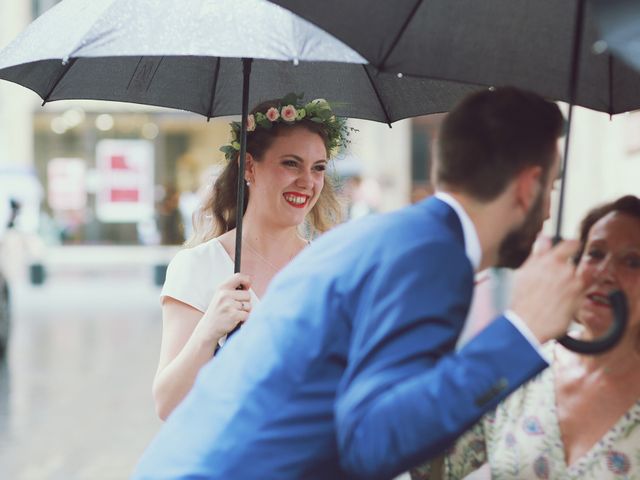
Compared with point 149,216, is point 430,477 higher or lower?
higher

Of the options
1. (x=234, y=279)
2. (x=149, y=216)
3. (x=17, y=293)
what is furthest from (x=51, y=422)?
(x=149, y=216)

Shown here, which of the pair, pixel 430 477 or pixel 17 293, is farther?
pixel 17 293

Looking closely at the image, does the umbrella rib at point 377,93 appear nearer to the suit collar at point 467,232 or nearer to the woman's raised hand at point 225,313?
the woman's raised hand at point 225,313

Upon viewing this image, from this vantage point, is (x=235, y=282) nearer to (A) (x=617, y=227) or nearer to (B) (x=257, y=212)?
(B) (x=257, y=212)

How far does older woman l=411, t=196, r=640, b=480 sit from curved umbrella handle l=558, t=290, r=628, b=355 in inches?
21.3

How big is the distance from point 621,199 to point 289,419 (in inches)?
53.4

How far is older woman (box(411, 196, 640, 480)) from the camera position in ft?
8.83

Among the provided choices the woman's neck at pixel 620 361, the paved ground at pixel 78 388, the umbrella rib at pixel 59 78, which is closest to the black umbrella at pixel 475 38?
the woman's neck at pixel 620 361

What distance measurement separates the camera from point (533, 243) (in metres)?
2.22

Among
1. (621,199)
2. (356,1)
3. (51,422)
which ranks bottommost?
(51,422)

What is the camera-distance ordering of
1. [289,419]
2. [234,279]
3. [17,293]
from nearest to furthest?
[289,419] → [234,279] → [17,293]

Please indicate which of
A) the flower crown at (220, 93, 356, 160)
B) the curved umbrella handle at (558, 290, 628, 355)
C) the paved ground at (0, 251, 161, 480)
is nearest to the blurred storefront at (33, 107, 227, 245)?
the paved ground at (0, 251, 161, 480)

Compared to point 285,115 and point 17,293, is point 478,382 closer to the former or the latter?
point 285,115

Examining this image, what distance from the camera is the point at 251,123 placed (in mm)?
3795
